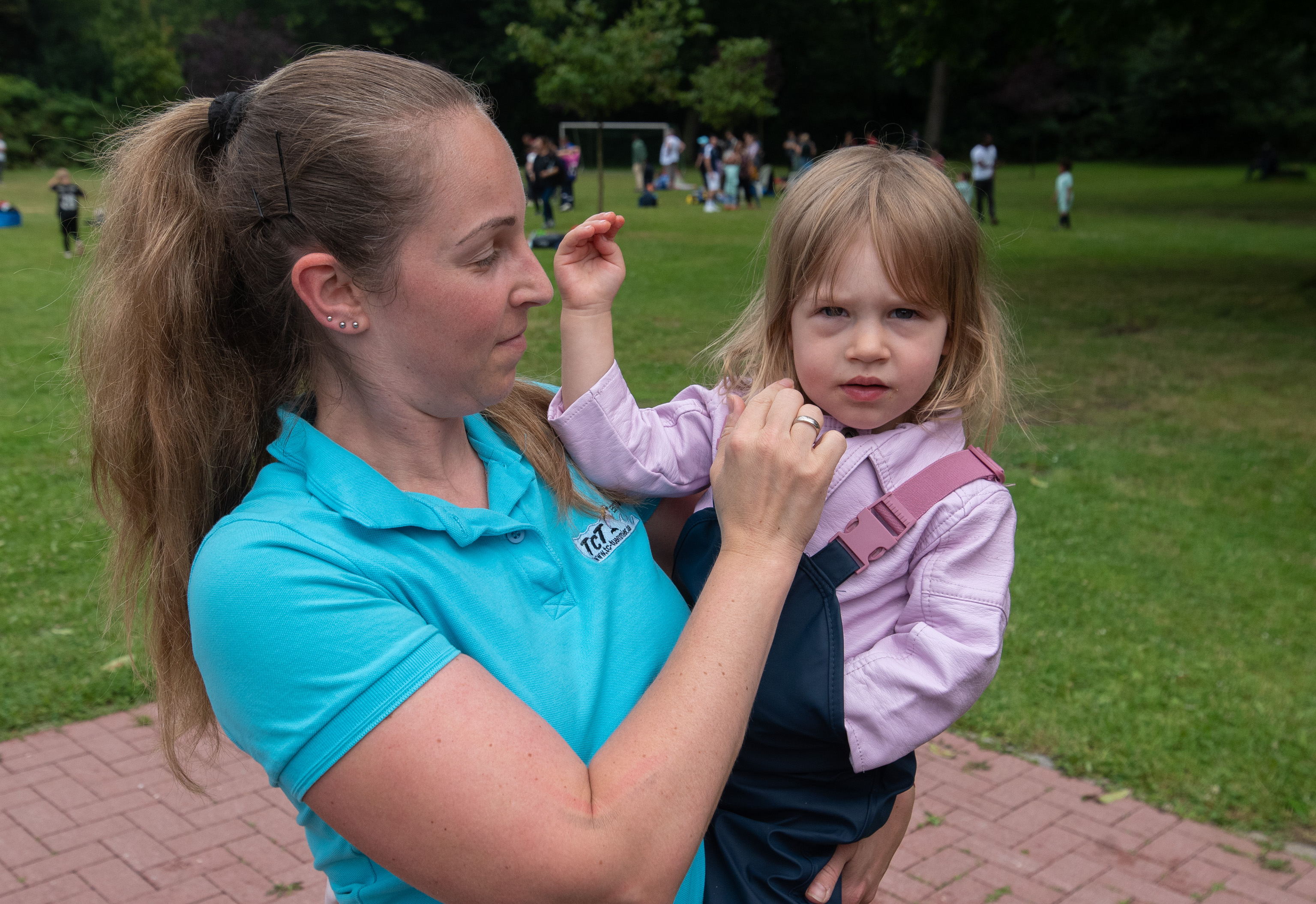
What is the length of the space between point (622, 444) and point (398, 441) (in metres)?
0.42

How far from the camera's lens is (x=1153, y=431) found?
352 inches

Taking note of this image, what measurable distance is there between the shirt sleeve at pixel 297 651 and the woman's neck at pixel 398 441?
0.28 m

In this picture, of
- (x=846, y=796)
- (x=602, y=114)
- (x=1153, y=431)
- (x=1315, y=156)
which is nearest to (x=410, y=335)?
(x=846, y=796)

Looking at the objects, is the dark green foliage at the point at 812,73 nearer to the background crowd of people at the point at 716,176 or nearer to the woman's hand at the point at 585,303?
the background crowd of people at the point at 716,176

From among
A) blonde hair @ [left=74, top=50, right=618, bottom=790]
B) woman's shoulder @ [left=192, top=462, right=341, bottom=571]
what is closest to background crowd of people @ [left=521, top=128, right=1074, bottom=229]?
blonde hair @ [left=74, top=50, right=618, bottom=790]

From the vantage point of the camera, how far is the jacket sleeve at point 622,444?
1917 millimetres

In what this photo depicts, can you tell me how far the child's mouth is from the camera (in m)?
2.04

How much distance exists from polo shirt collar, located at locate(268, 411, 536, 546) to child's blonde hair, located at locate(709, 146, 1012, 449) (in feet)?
2.57

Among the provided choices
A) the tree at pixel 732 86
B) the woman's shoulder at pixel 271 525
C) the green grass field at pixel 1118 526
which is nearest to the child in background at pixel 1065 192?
the green grass field at pixel 1118 526

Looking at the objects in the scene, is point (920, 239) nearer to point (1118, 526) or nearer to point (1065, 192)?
point (1118, 526)

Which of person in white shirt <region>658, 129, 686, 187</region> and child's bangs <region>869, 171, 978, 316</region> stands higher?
child's bangs <region>869, 171, 978, 316</region>

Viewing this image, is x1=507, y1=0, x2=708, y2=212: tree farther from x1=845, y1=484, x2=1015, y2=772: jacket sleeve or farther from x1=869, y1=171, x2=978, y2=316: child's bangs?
x1=845, y1=484, x2=1015, y2=772: jacket sleeve

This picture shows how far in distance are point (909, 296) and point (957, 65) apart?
18.0 metres

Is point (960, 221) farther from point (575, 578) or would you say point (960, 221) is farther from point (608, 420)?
point (575, 578)
